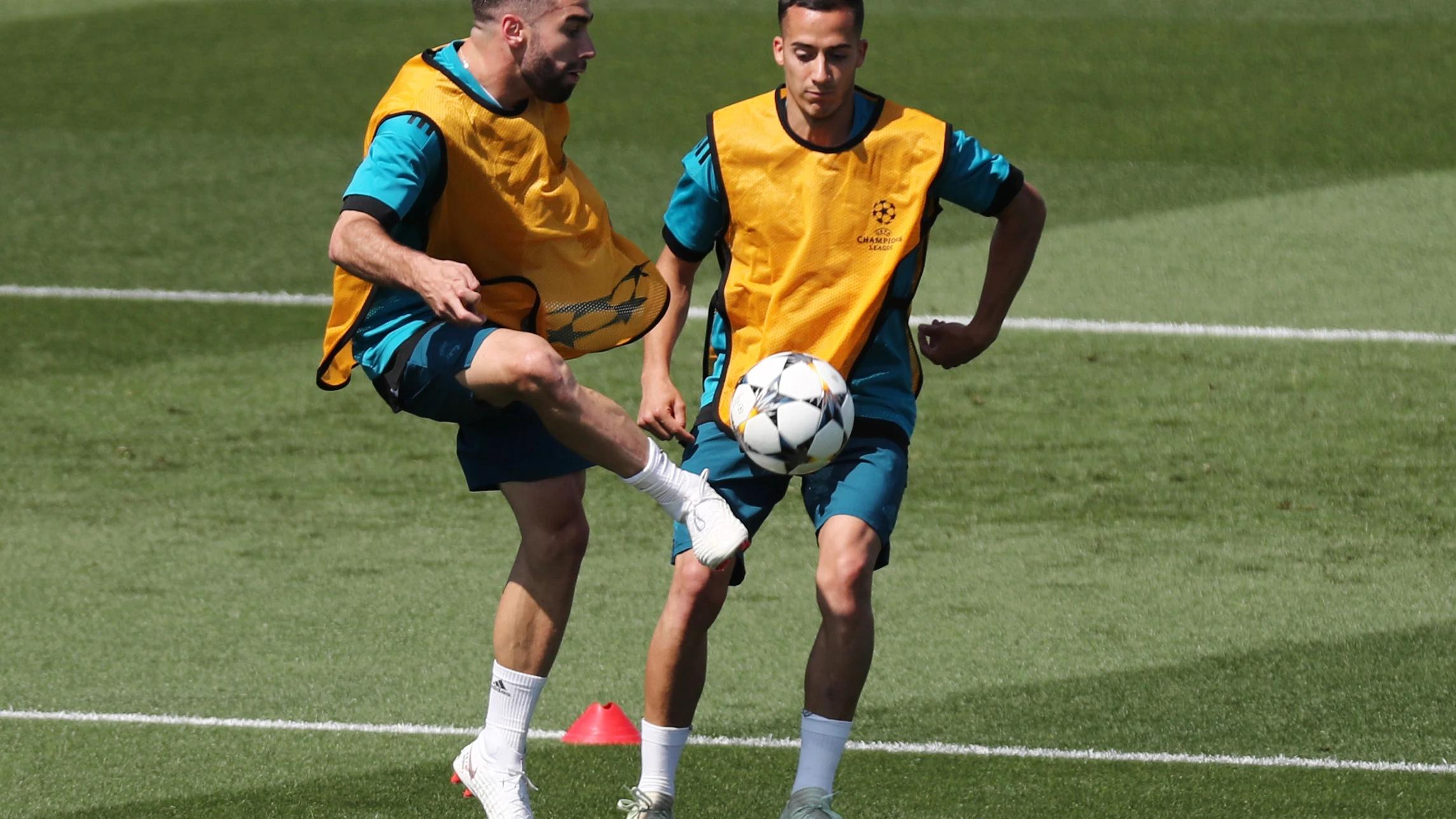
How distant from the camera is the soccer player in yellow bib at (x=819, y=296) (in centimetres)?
557

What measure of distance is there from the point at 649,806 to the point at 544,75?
1939 millimetres

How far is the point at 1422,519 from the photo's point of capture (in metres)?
9.47

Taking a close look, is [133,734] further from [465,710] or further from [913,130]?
[913,130]

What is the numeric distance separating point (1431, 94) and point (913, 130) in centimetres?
1339

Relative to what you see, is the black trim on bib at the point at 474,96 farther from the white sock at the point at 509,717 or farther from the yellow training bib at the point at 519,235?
the white sock at the point at 509,717

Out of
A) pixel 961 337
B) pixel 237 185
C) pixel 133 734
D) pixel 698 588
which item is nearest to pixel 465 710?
pixel 133 734

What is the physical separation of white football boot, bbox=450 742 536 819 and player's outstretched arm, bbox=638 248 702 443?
3.29ft

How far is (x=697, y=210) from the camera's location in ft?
19.6

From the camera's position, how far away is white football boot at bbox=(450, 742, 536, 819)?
556cm

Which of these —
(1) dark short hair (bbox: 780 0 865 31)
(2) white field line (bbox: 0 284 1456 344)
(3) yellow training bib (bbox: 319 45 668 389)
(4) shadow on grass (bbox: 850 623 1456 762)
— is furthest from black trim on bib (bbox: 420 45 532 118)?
(2) white field line (bbox: 0 284 1456 344)

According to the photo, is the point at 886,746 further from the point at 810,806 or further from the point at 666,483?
the point at 666,483

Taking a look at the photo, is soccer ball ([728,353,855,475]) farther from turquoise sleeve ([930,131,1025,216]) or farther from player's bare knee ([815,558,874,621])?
turquoise sleeve ([930,131,1025,216])

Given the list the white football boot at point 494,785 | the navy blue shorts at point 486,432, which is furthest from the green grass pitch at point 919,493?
the navy blue shorts at point 486,432

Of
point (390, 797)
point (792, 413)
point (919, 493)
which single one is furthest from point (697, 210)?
point (919, 493)
